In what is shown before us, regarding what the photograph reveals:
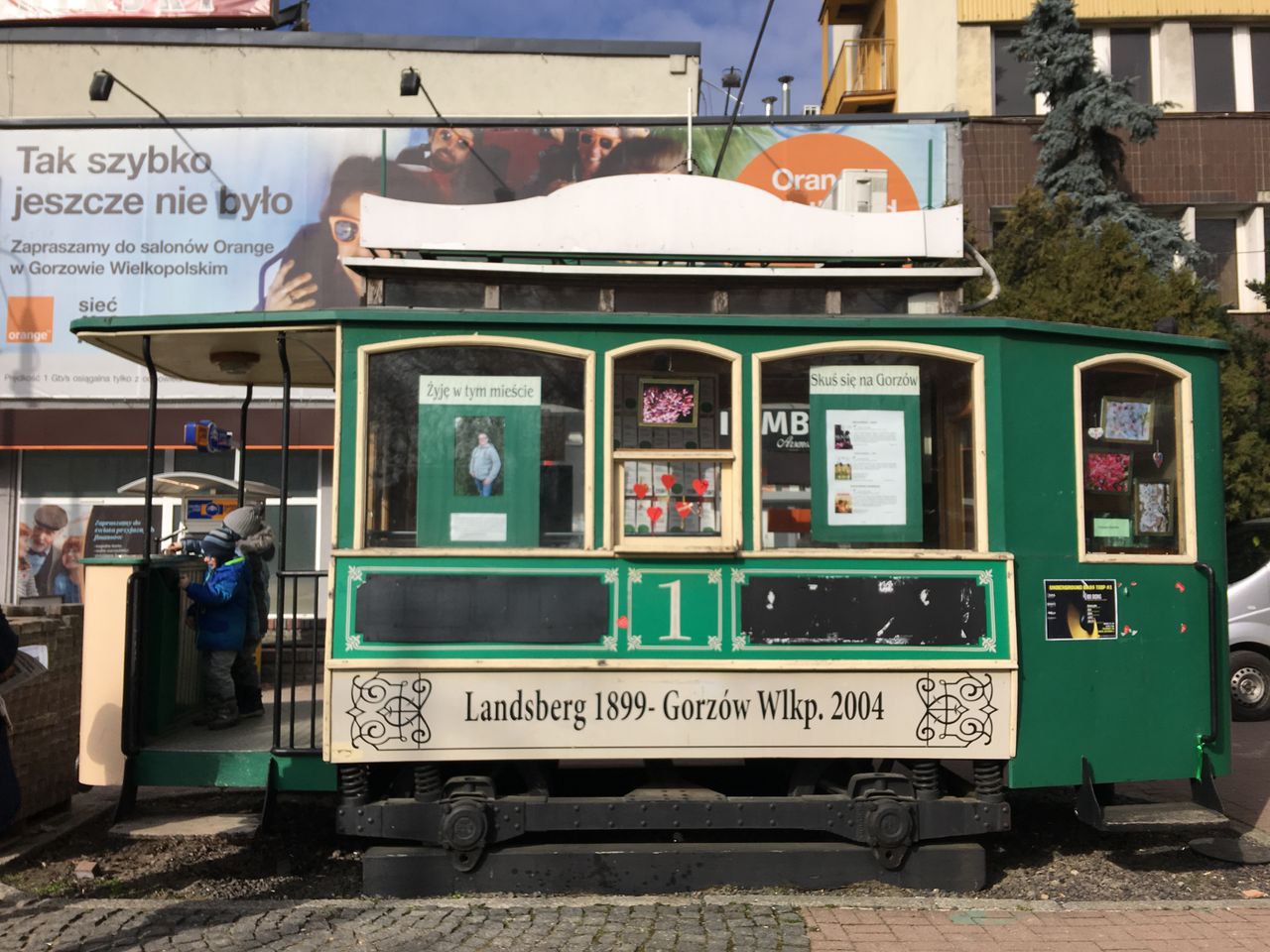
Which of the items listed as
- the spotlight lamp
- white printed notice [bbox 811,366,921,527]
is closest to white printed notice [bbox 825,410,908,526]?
white printed notice [bbox 811,366,921,527]

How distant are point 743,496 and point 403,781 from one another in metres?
2.12

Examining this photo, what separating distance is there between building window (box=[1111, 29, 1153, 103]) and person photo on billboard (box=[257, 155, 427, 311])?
11.5m

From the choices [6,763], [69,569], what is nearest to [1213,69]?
[69,569]

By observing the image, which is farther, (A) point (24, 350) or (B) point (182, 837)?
(A) point (24, 350)

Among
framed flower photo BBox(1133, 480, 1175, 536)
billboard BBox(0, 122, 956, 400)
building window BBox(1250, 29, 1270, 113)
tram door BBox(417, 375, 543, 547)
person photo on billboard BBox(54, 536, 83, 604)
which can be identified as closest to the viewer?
tram door BBox(417, 375, 543, 547)

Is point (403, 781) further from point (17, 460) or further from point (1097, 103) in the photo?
point (1097, 103)

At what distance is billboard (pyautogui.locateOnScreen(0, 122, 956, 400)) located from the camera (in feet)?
48.7

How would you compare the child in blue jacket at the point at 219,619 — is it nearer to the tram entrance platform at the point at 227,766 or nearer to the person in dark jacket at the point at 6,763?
the tram entrance platform at the point at 227,766

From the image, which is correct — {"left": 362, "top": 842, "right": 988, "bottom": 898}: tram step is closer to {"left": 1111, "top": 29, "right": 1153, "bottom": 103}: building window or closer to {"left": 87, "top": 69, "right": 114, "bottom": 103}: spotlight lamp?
{"left": 87, "top": 69, "right": 114, "bottom": 103}: spotlight lamp

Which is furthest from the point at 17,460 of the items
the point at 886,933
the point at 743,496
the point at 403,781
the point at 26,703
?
the point at 886,933

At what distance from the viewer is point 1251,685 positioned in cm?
1038

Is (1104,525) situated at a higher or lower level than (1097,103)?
→ lower

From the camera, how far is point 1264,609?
34.0ft

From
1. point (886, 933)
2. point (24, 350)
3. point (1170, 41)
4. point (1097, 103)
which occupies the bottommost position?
point (886, 933)
